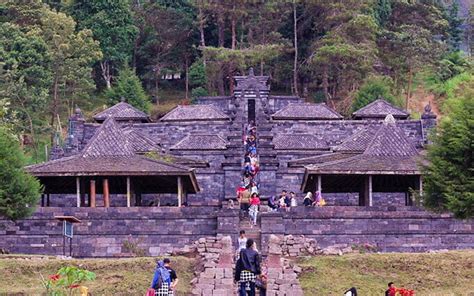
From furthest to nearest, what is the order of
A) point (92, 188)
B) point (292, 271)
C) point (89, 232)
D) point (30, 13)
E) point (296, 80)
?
1. point (296, 80)
2. point (30, 13)
3. point (92, 188)
4. point (89, 232)
5. point (292, 271)

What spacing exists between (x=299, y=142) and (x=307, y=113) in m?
5.16

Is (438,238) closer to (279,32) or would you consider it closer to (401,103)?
(401,103)

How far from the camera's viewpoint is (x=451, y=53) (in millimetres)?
83250

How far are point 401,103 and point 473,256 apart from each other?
45343mm

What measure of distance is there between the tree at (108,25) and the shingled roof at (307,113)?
19.1 metres

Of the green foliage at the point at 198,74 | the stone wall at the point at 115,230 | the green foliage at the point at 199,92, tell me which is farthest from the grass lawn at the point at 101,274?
the green foliage at the point at 198,74

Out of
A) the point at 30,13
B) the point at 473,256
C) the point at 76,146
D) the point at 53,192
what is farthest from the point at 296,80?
the point at 473,256

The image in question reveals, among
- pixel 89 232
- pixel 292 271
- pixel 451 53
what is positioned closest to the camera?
pixel 292 271

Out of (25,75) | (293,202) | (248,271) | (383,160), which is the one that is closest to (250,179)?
(293,202)

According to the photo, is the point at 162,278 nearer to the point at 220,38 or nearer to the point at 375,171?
the point at 375,171

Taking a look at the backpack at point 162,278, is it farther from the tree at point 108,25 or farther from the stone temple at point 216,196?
the tree at point 108,25

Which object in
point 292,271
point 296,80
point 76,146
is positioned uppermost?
point 296,80

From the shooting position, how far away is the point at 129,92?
7138cm

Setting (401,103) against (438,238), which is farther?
(401,103)
